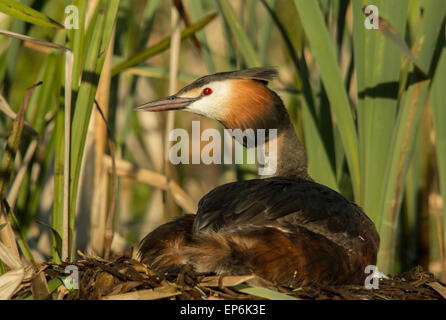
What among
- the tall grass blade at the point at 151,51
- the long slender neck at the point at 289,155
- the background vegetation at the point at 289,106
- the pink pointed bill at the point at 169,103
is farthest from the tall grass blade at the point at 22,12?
the long slender neck at the point at 289,155

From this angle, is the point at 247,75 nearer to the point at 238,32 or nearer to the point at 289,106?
the point at 238,32

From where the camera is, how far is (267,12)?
177 inches

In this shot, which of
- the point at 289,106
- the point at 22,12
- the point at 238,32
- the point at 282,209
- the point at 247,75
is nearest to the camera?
the point at 22,12

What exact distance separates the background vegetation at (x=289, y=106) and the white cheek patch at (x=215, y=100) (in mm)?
307

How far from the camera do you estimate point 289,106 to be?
5.39 m

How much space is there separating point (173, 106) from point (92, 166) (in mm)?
847

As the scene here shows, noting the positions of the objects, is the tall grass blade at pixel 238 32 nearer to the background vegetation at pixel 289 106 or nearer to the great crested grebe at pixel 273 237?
the background vegetation at pixel 289 106

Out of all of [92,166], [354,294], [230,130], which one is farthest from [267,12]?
[354,294]

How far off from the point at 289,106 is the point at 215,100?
4.89 ft

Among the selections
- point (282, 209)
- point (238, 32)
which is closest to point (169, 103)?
point (238, 32)

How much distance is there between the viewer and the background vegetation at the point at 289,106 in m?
3.22

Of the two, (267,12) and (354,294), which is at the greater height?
(267,12)
